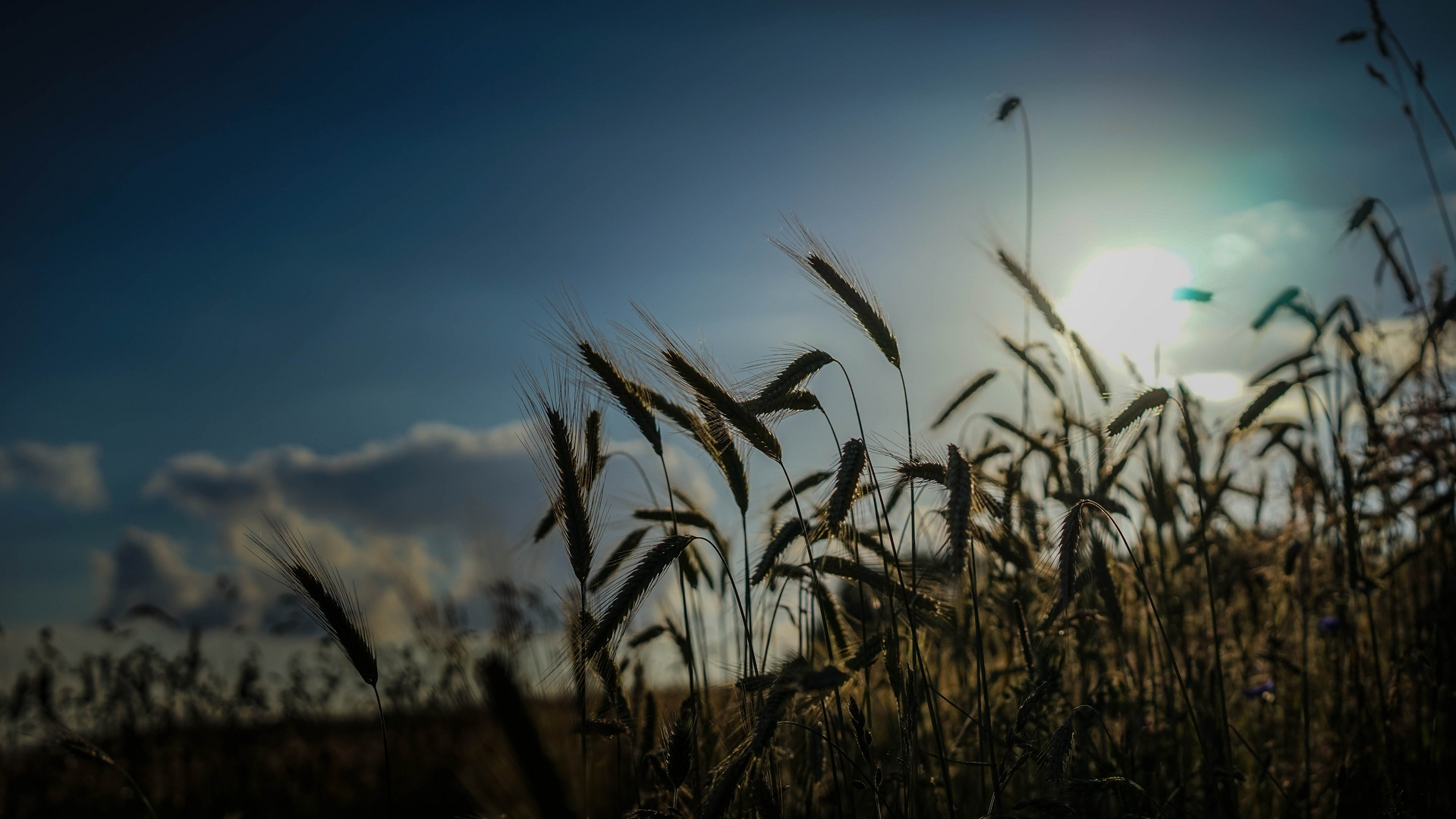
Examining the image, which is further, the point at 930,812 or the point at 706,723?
the point at 706,723

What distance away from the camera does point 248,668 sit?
→ 27.5 feet

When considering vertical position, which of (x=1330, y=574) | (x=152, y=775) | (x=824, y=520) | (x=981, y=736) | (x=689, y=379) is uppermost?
(x=689, y=379)

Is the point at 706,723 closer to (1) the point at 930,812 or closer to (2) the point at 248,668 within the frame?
(1) the point at 930,812

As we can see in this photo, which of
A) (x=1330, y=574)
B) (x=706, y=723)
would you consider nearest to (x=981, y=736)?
(x=706, y=723)

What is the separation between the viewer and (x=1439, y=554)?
4.64m

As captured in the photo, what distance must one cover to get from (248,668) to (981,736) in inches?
335

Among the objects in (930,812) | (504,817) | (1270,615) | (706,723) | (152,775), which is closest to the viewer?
Answer: (504,817)

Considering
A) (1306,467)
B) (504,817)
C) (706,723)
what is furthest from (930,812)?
(1306,467)

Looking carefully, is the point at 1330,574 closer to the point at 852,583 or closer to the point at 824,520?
the point at 852,583

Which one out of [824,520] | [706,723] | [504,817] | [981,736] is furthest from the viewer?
[706,723]

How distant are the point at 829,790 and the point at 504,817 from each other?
5.86ft

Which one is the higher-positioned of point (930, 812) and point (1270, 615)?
point (1270, 615)

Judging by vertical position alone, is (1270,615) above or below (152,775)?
above

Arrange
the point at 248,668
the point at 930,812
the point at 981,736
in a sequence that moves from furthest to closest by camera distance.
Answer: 1. the point at 248,668
2. the point at 930,812
3. the point at 981,736
